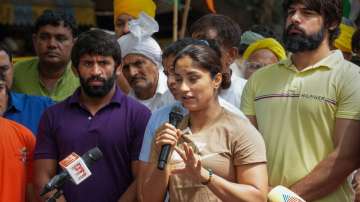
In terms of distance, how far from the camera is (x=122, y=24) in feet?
22.6

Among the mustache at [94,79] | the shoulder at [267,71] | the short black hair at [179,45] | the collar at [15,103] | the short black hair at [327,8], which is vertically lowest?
the collar at [15,103]

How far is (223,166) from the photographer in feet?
13.5

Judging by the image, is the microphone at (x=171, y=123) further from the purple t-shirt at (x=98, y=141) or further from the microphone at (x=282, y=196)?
the purple t-shirt at (x=98, y=141)

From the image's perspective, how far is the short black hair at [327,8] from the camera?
4508mm

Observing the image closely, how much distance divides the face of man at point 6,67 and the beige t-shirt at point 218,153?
1.88 meters

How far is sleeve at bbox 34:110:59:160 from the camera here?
493 centimetres

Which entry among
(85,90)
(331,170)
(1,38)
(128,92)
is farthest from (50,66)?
(1,38)

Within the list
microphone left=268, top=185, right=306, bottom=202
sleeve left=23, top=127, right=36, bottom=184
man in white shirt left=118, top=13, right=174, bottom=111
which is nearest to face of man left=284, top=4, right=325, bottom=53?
microphone left=268, top=185, right=306, bottom=202

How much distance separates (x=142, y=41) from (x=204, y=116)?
73.7 inches

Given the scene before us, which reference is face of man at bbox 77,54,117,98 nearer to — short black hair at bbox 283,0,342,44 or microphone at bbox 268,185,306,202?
short black hair at bbox 283,0,342,44

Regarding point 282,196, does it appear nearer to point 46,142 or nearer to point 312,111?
point 312,111

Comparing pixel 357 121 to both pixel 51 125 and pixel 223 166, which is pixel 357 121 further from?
pixel 51 125

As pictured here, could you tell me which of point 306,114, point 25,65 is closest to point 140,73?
point 25,65

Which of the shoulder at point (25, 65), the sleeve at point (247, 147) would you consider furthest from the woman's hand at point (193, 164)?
the shoulder at point (25, 65)
